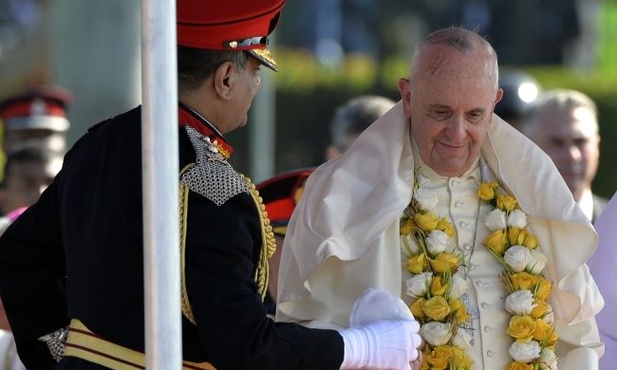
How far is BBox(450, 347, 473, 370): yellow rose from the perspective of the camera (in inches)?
159

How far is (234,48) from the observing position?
3.48m

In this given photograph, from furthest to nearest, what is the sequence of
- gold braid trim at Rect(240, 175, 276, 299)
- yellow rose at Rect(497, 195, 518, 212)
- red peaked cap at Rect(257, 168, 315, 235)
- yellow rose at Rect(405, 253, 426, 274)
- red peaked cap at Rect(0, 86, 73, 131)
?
red peaked cap at Rect(0, 86, 73, 131) < red peaked cap at Rect(257, 168, 315, 235) < yellow rose at Rect(497, 195, 518, 212) < yellow rose at Rect(405, 253, 426, 274) < gold braid trim at Rect(240, 175, 276, 299)

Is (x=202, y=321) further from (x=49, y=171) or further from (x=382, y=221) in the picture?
(x=49, y=171)

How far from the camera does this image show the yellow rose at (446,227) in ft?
13.7

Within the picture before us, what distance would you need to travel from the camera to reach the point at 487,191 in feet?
13.9

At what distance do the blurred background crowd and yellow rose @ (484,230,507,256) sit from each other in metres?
2.59

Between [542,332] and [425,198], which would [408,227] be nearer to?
[425,198]

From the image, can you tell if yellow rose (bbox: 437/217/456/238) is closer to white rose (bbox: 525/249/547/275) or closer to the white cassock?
the white cassock

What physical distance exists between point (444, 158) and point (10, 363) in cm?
202

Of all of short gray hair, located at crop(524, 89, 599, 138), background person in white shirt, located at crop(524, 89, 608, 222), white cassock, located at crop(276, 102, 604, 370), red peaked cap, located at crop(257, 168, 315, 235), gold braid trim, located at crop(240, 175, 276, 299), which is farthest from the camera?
short gray hair, located at crop(524, 89, 599, 138)

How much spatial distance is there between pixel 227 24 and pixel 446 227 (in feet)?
3.49

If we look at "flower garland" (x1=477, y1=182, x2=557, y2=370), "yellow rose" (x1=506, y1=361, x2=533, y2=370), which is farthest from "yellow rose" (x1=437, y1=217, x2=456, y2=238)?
"yellow rose" (x1=506, y1=361, x2=533, y2=370)

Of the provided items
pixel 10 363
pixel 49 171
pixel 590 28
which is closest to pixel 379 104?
pixel 49 171

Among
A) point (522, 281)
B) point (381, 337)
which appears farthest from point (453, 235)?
point (381, 337)
